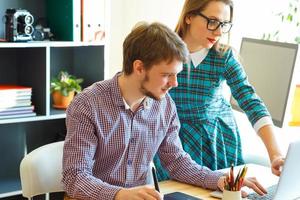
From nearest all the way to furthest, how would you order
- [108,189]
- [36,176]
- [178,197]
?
[108,189] → [178,197] → [36,176]

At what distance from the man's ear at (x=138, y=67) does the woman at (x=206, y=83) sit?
408mm

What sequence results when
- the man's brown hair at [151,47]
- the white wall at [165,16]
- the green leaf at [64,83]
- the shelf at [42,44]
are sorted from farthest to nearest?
the white wall at [165,16]
the green leaf at [64,83]
the shelf at [42,44]
the man's brown hair at [151,47]

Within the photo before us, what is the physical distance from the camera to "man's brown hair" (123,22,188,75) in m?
1.61

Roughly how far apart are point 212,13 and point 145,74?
1.60ft

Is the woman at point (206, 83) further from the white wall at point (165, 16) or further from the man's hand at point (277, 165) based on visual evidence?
the white wall at point (165, 16)

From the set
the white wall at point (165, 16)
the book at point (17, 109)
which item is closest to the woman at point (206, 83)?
the book at point (17, 109)

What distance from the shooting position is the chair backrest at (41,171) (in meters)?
1.76

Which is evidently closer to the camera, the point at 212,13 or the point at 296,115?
the point at 212,13

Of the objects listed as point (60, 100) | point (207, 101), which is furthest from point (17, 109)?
point (207, 101)

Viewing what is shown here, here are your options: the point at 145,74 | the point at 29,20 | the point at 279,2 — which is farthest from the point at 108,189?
the point at 279,2

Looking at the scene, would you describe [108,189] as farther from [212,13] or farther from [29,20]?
[29,20]

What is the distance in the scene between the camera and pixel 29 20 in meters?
2.78

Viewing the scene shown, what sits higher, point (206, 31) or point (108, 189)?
point (206, 31)

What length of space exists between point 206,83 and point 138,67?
473 mm
